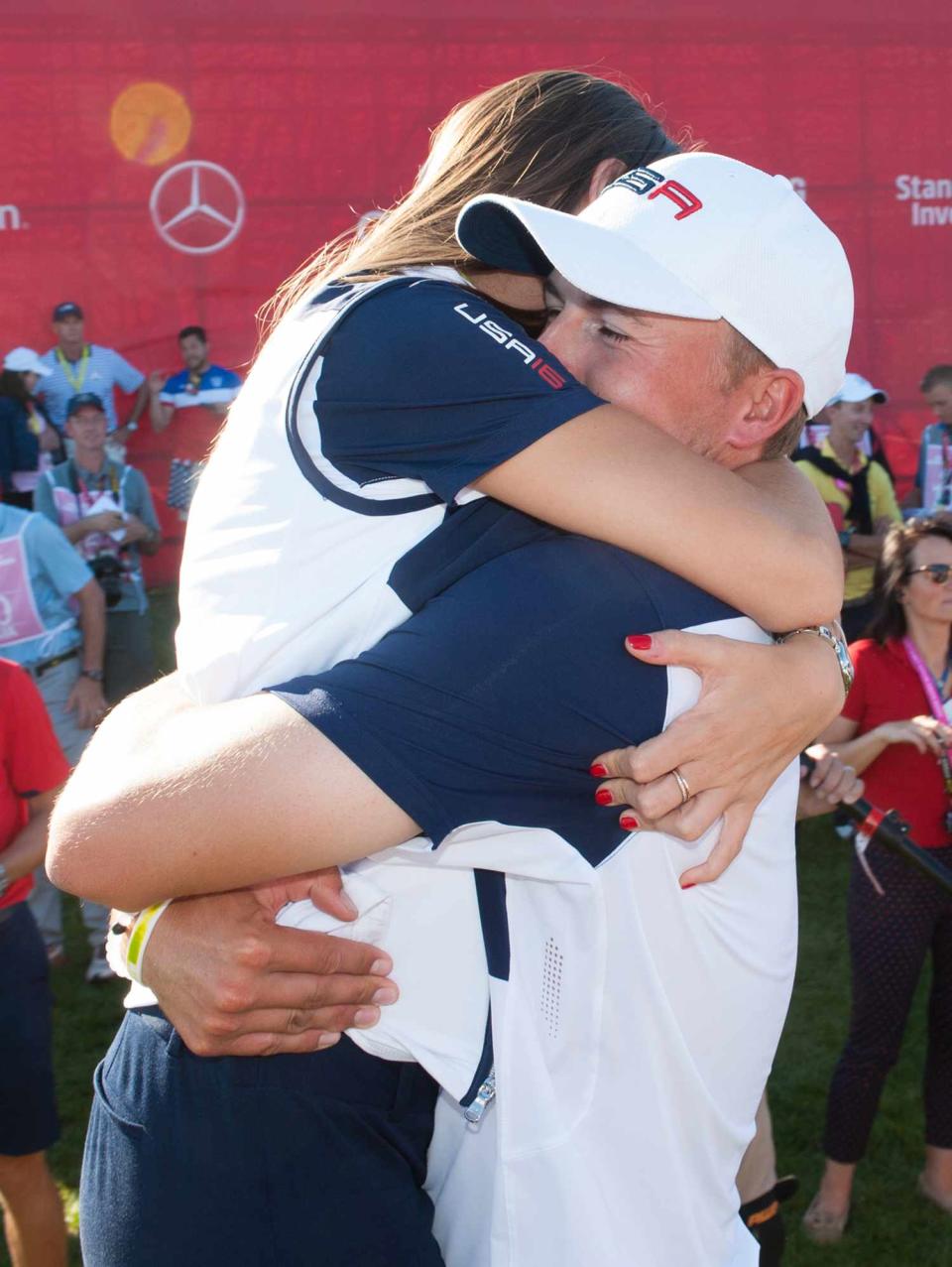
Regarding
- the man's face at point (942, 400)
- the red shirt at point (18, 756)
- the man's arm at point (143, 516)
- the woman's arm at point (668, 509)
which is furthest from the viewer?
the man's face at point (942, 400)

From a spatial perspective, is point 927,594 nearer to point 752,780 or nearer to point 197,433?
point 752,780

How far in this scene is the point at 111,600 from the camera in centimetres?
677

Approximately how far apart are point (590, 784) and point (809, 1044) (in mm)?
4549

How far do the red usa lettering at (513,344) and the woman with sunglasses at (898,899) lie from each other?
128 inches

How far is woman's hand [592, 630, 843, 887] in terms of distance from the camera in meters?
1.34

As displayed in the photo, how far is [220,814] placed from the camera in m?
1.27

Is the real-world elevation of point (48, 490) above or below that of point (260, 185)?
below

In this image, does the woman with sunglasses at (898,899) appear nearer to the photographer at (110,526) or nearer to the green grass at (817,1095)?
the green grass at (817,1095)

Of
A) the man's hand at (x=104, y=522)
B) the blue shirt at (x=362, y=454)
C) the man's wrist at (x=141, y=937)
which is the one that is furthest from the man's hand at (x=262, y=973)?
the man's hand at (x=104, y=522)

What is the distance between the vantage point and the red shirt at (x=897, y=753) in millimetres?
4402

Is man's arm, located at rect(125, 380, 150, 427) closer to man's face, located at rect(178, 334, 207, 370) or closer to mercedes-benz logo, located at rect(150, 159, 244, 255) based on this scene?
man's face, located at rect(178, 334, 207, 370)

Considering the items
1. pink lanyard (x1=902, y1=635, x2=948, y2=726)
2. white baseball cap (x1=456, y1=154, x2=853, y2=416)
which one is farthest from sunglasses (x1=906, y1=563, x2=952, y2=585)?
white baseball cap (x1=456, y1=154, x2=853, y2=416)

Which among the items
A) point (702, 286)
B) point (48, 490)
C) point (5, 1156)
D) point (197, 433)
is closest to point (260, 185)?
point (197, 433)

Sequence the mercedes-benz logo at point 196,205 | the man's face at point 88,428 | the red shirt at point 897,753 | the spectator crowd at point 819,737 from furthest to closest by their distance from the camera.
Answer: the mercedes-benz logo at point 196,205 → the man's face at point 88,428 → the red shirt at point 897,753 → the spectator crowd at point 819,737
